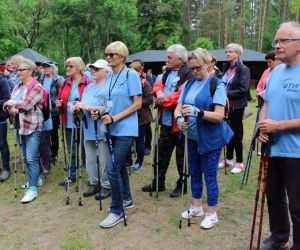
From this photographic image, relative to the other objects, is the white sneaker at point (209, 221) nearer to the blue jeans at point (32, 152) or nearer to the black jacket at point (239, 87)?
the black jacket at point (239, 87)

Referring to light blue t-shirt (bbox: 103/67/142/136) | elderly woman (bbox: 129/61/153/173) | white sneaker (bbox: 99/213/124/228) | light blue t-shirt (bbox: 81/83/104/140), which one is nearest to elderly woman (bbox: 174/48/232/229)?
light blue t-shirt (bbox: 103/67/142/136)

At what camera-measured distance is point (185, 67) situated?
5.47 metres

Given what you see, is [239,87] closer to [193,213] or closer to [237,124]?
[237,124]

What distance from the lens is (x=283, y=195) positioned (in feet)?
12.6

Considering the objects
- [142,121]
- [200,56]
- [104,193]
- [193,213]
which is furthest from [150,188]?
[200,56]

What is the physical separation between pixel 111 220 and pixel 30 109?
87.9 inches

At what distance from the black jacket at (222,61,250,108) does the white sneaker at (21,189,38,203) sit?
12.2 feet

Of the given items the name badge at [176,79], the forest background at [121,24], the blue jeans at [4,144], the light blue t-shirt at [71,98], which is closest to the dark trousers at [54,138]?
the blue jeans at [4,144]

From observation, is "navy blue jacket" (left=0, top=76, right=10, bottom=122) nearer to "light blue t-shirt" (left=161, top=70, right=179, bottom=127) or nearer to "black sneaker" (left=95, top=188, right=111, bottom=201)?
"black sneaker" (left=95, top=188, right=111, bottom=201)

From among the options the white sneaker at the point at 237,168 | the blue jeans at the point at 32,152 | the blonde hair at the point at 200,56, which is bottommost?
the white sneaker at the point at 237,168

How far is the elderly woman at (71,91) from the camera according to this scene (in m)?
6.30

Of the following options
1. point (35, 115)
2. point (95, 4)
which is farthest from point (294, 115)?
point (95, 4)

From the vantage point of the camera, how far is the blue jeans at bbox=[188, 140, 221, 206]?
4602mm

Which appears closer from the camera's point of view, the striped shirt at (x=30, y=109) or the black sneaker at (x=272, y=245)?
the black sneaker at (x=272, y=245)
